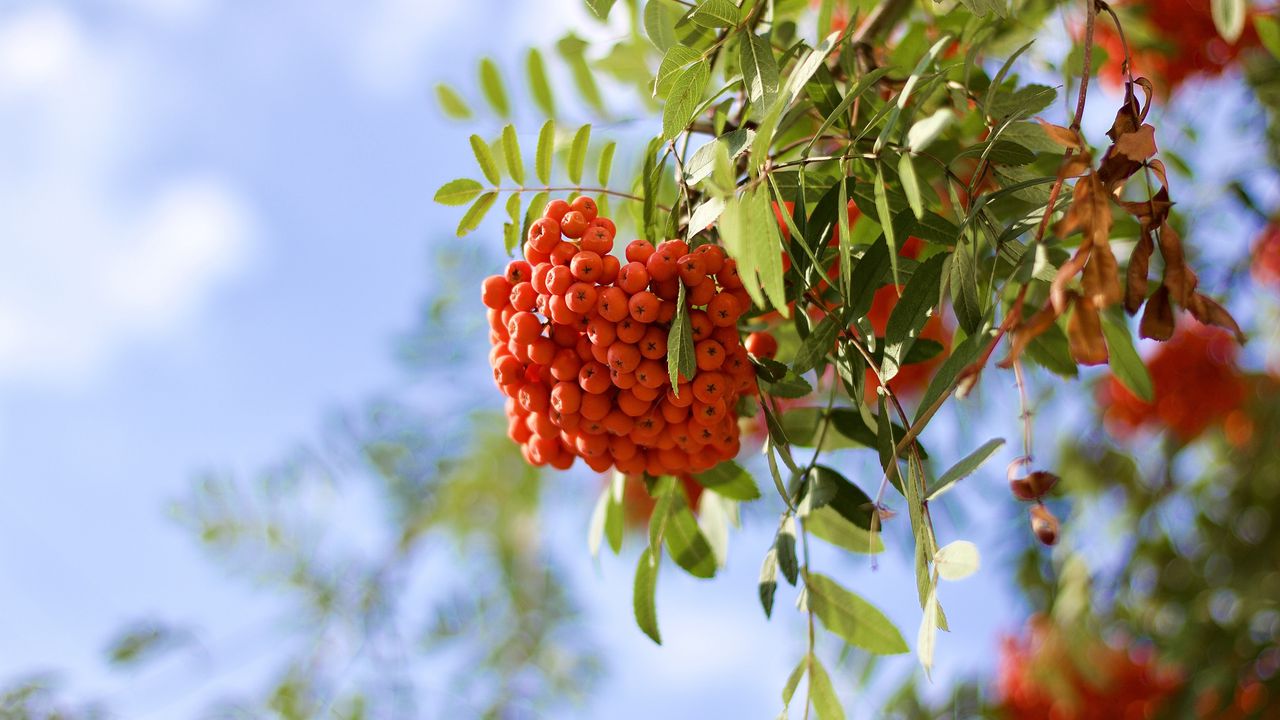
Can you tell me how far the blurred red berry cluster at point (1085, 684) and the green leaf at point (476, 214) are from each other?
81.3 inches

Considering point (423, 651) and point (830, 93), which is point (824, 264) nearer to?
point (830, 93)

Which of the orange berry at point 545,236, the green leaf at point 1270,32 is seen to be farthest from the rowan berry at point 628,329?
the green leaf at point 1270,32

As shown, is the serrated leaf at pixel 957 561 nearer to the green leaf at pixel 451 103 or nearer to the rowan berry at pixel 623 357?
the rowan berry at pixel 623 357

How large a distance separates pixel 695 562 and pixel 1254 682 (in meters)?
1.81

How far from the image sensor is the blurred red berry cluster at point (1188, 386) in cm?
279

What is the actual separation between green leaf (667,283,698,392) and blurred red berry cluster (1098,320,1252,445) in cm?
216

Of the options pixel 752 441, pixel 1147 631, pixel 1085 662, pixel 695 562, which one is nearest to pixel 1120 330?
pixel 695 562

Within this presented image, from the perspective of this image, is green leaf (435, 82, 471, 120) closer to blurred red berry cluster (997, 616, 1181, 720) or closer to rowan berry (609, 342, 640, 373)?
rowan berry (609, 342, 640, 373)

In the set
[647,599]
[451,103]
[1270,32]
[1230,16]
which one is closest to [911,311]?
[647,599]

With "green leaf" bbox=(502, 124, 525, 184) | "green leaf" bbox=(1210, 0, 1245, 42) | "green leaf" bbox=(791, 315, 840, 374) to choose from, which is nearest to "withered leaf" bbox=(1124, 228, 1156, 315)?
"green leaf" bbox=(791, 315, 840, 374)

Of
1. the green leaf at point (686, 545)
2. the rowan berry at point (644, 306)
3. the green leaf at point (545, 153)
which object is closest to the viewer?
the rowan berry at point (644, 306)

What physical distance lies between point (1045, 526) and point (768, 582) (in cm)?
40

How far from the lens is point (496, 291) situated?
119cm

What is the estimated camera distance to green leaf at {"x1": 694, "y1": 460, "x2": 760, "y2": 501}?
4.46 ft
